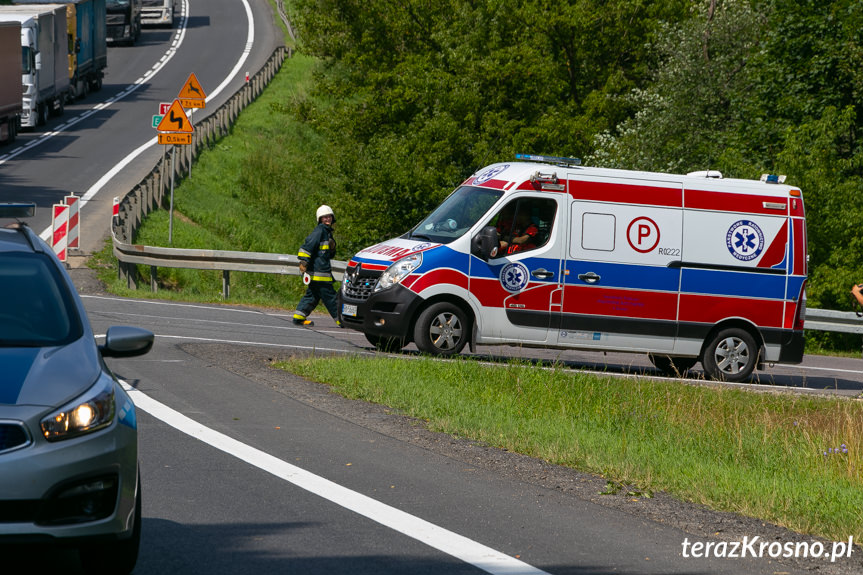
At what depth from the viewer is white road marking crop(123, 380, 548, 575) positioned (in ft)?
18.8

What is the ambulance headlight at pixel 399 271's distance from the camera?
562 inches

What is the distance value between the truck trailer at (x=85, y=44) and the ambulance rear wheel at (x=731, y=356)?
3662 cm

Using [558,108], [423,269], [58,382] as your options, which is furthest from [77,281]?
[558,108]

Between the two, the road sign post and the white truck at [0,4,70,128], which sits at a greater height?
the white truck at [0,4,70,128]

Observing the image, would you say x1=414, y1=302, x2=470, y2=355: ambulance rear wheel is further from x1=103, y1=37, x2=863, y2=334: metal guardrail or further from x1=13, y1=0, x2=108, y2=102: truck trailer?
x1=13, y1=0, x2=108, y2=102: truck trailer

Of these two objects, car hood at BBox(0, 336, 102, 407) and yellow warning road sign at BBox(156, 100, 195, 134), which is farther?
yellow warning road sign at BBox(156, 100, 195, 134)

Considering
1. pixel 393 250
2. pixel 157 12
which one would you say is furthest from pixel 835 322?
pixel 157 12

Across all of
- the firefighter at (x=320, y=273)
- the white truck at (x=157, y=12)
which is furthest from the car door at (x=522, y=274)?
the white truck at (x=157, y=12)

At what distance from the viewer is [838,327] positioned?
20.5 m

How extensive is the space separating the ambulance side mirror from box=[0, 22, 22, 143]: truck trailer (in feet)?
86.2

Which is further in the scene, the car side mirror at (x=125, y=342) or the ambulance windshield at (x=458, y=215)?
the ambulance windshield at (x=458, y=215)

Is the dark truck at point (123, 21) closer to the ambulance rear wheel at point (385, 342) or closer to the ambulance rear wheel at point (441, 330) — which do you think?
the ambulance rear wheel at point (385, 342)

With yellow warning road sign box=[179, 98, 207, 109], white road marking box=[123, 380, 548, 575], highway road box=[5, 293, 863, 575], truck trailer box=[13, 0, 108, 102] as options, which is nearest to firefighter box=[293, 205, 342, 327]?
highway road box=[5, 293, 863, 575]

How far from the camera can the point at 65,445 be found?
478 cm
